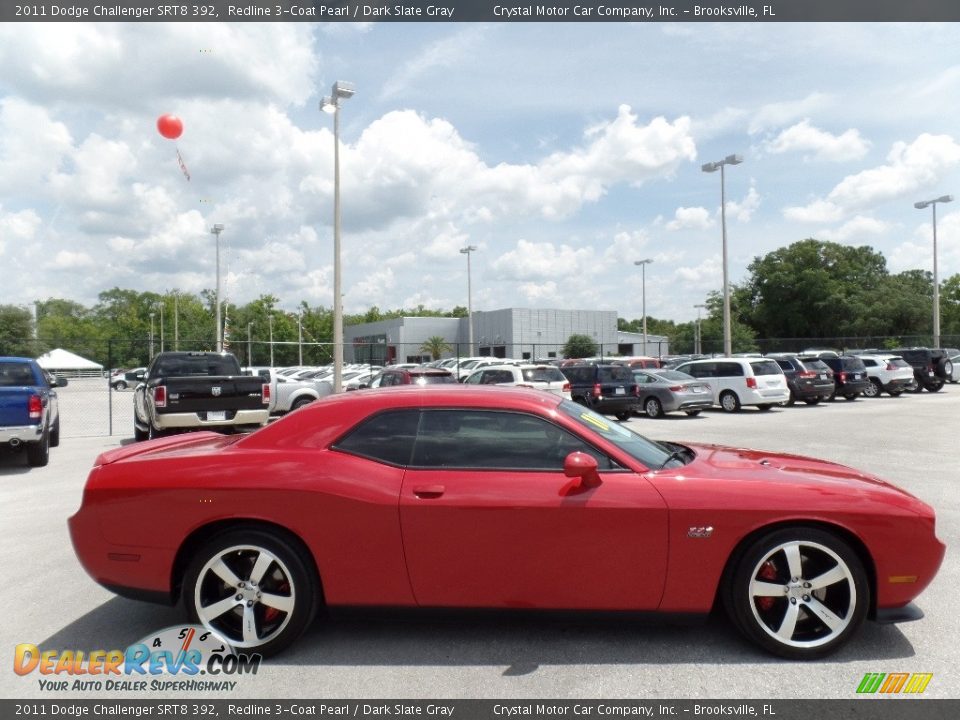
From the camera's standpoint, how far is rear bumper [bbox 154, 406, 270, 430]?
1173 cm

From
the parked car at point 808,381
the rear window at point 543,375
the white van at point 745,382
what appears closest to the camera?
the rear window at point 543,375

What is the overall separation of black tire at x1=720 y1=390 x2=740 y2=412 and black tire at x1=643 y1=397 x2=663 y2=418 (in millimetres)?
2943

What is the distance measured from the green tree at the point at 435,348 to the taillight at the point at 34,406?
5610cm

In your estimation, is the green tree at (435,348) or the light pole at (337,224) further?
the green tree at (435,348)

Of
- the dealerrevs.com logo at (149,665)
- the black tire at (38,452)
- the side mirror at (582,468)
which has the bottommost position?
the dealerrevs.com logo at (149,665)

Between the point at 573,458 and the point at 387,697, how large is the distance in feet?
4.86

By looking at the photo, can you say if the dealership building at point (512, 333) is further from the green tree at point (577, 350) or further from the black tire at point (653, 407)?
the black tire at point (653, 407)

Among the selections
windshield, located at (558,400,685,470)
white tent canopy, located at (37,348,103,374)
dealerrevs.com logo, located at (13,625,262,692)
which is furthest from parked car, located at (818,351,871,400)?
white tent canopy, located at (37,348,103,374)

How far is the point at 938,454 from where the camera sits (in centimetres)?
1101

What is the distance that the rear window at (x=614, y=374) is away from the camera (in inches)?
763

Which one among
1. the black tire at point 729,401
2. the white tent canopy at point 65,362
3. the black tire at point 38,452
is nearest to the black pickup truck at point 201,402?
the black tire at point 38,452

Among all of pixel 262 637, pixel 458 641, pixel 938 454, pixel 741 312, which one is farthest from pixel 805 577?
pixel 741 312

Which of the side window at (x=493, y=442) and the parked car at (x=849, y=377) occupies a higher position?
the side window at (x=493, y=442)
